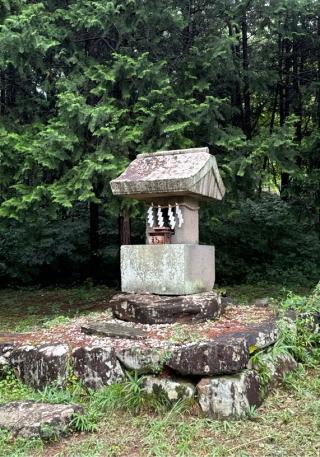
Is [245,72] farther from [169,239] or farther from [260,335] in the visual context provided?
[260,335]

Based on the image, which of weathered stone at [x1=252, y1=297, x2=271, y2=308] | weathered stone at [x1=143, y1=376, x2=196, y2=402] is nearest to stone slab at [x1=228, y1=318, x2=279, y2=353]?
weathered stone at [x1=143, y1=376, x2=196, y2=402]

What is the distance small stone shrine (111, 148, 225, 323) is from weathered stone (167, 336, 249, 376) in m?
0.94

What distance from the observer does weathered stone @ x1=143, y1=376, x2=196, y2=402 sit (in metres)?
3.73

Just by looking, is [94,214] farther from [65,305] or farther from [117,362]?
[117,362]

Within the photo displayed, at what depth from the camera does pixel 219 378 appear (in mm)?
3693

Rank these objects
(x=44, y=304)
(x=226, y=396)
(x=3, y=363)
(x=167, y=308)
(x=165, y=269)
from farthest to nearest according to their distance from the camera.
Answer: (x=44, y=304), (x=165, y=269), (x=167, y=308), (x=3, y=363), (x=226, y=396)

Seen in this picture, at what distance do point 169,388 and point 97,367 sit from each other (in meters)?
0.71

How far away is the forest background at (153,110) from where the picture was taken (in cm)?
671

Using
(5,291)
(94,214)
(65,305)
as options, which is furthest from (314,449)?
(5,291)

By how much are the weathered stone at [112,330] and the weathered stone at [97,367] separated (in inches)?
11.2

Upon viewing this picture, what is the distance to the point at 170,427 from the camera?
3.48 meters

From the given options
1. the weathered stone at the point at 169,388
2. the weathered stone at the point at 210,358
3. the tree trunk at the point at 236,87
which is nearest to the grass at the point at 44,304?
the weathered stone at the point at 169,388

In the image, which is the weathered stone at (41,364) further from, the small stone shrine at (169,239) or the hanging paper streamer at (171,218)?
the hanging paper streamer at (171,218)

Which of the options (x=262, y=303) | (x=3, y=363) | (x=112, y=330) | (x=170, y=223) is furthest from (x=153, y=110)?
(x=3, y=363)
